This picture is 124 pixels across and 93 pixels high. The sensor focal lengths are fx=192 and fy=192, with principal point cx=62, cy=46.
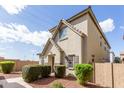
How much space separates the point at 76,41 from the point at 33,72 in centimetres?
438

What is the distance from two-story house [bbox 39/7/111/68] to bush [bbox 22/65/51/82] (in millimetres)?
2224

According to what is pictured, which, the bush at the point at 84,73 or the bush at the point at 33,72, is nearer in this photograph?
the bush at the point at 84,73

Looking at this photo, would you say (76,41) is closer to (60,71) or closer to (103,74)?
(60,71)

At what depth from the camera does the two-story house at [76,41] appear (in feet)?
51.4

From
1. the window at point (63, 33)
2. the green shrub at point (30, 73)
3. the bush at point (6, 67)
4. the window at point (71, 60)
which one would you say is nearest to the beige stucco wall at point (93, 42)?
the window at point (71, 60)

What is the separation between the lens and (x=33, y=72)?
47.2 feet

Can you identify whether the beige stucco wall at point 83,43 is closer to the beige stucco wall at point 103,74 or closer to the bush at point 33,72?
the beige stucco wall at point 103,74

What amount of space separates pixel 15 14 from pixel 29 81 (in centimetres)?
568

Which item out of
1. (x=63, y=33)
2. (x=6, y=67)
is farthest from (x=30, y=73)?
(x=6, y=67)

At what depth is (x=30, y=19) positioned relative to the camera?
17.2 metres

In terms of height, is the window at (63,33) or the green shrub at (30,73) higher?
the window at (63,33)

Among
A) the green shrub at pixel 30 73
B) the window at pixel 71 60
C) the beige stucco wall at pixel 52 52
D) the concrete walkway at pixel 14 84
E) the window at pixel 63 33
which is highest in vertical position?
the window at pixel 63 33

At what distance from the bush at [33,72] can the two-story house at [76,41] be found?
2.22 meters
